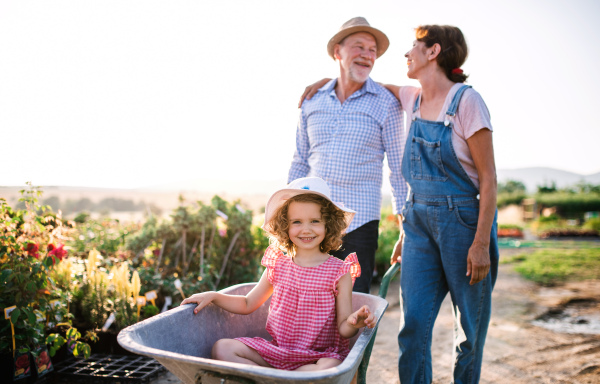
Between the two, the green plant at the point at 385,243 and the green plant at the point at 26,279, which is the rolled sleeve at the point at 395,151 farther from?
the green plant at the point at 385,243

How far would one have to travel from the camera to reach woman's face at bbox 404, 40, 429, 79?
228 centimetres

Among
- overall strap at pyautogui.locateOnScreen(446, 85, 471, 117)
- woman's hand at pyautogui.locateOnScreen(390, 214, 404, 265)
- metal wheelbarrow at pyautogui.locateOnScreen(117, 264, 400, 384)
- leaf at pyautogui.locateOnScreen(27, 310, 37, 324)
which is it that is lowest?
leaf at pyautogui.locateOnScreen(27, 310, 37, 324)

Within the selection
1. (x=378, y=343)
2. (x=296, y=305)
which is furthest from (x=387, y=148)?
(x=378, y=343)

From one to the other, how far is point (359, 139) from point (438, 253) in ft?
2.66

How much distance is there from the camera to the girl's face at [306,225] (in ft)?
6.42

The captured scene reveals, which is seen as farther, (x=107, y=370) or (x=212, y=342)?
(x=107, y=370)

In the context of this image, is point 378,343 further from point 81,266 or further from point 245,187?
point 245,187

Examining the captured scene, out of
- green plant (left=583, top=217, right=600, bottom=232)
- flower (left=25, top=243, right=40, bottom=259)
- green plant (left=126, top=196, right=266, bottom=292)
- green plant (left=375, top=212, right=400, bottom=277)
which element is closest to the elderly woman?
flower (left=25, top=243, right=40, bottom=259)

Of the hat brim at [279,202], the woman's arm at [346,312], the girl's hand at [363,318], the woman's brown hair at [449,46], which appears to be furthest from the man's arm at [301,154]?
the girl's hand at [363,318]

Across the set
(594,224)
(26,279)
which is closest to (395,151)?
(26,279)

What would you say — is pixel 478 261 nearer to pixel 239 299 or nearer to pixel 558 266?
pixel 239 299

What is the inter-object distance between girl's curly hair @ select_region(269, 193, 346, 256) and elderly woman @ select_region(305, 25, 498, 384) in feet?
1.48

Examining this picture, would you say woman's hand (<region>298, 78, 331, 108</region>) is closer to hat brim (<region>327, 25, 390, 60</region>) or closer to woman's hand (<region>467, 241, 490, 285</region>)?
hat brim (<region>327, 25, 390, 60</region>)

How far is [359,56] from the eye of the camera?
274cm
